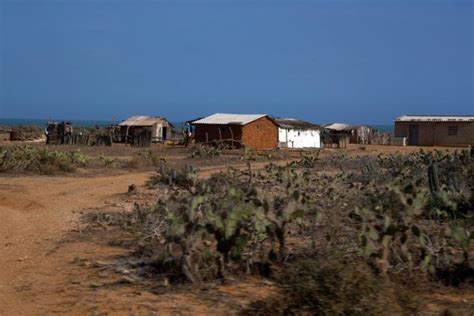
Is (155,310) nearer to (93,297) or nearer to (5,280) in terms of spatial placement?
(93,297)

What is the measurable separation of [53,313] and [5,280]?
5.11 ft

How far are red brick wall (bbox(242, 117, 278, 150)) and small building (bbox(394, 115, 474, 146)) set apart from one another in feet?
50.1

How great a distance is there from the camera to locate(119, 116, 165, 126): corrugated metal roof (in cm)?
4966

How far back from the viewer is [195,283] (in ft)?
22.4

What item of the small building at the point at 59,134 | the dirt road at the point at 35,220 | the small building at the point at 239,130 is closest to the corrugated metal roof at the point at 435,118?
the small building at the point at 239,130

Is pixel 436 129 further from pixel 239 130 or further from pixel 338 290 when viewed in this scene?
pixel 338 290

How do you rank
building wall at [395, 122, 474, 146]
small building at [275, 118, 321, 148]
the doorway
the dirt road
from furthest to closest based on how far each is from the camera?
the doorway
building wall at [395, 122, 474, 146]
small building at [275, 118, 321, 148]
the dirt road

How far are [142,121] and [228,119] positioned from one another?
11.1 meters

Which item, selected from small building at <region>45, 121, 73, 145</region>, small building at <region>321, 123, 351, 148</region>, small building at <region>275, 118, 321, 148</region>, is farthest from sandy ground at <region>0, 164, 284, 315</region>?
small building at <region>321, 123, 351, 148</region>

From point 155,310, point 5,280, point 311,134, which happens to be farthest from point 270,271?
point 311,134

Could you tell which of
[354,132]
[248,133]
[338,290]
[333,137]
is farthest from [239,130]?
[338,290]

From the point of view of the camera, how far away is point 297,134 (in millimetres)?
46344

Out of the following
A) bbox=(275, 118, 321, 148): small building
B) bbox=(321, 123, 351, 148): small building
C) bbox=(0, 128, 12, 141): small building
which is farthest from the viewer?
bbox=(0, 128, 12, 141): small building

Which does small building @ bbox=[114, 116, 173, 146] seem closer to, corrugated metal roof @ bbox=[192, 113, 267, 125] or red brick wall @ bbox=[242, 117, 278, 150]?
corrugated metal roof @ bbox=[192, 113, 267, 125]
